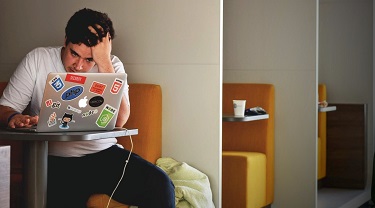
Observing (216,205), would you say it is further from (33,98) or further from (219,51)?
(33,98)

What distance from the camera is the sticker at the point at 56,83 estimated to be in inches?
119

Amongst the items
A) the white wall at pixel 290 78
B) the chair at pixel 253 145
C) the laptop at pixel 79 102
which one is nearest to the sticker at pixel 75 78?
the laptop at pixel 79 102

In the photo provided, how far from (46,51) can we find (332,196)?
3.67 metres

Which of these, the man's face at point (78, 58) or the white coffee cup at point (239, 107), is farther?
the white coffee cup at point (239, 107)

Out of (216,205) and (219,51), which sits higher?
(219,51)

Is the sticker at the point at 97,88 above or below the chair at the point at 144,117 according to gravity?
above

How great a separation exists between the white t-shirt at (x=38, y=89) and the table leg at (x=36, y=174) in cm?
42

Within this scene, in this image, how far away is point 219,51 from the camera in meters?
4.08

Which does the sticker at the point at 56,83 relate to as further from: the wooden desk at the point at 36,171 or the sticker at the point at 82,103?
the wooden desk at the point at 36,171

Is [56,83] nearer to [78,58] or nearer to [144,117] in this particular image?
[78,58]

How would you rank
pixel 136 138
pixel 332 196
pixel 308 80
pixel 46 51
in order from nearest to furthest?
pixel 46 51 < pixel 136 138 < pixel 308 80 < pixel 332 196

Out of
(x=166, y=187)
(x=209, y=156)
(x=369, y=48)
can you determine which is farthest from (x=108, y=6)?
(x=369, y=48)

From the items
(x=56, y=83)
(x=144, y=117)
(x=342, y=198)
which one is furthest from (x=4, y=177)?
(x=342, y=198)

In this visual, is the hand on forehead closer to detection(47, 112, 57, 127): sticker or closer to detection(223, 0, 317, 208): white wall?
detection(47, 112, 57, 127): sticker
